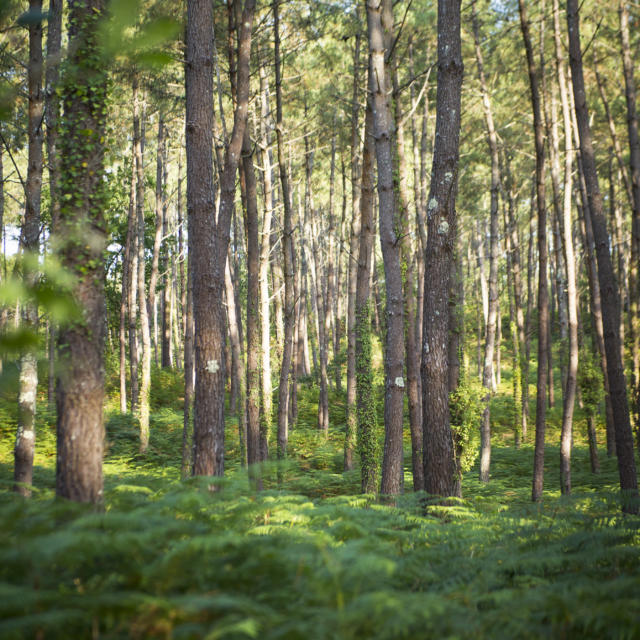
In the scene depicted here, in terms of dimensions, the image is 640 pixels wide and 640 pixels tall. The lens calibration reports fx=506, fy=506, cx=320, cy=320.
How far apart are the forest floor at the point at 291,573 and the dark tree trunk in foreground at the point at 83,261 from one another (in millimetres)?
458

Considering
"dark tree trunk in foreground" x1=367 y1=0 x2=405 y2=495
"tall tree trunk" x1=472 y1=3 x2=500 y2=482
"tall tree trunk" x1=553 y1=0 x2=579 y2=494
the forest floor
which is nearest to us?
the forest floor

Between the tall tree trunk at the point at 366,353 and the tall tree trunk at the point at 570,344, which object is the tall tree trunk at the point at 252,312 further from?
the tall tree trunk at the point at 570,344

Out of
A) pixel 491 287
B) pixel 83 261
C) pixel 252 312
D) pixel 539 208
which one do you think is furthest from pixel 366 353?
pixel 83 261

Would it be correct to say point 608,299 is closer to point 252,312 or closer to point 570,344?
point 570,344

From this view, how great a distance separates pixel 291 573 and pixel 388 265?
19.5 ft

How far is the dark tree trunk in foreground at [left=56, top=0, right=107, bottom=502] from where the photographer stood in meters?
3.89

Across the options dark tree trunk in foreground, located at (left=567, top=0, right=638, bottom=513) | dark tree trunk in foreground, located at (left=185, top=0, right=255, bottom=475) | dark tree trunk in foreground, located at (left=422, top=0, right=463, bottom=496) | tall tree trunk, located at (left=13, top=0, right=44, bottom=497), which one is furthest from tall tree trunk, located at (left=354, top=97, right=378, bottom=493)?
tall tree trunk, located at (left=13, top=0, right=44, bottom=497)

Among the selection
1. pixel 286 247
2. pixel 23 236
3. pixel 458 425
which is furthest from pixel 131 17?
pixel 286 247

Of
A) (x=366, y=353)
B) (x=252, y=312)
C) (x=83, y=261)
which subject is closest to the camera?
(x=83, y=261)

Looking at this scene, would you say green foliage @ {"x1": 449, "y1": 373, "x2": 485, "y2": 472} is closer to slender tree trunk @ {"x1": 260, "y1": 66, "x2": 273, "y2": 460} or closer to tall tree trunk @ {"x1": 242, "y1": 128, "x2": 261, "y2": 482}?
tall tree trunk @ {"x1": 242, "y1": 128, "x2": 261, "y2": 482}

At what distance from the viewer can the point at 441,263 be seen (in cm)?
639

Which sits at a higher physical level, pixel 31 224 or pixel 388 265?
pixel 31 224

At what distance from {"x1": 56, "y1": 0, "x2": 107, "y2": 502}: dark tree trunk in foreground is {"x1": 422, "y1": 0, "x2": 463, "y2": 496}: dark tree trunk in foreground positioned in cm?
386

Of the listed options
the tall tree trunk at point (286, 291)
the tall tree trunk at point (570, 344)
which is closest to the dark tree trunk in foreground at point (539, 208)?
the tall tree trunk at point (570, 344)
